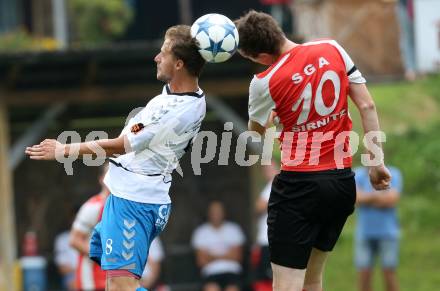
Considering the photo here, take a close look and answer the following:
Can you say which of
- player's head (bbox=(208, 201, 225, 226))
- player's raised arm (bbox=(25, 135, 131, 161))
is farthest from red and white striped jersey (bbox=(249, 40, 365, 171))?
player's head (bbox=(208, 201, 225, 226))

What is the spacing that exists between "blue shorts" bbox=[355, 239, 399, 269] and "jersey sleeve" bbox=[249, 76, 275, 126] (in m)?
6.17

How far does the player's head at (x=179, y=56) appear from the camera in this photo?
6984 millimetres

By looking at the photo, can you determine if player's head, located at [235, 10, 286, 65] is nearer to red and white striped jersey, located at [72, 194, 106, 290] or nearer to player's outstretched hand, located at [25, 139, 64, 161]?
player's outstretched hand, located at [25, 139, 64, 161]

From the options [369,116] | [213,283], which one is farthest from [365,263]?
[369,116]

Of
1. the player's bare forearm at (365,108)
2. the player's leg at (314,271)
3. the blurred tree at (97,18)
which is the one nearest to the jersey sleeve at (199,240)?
the player's leg at (314,271)

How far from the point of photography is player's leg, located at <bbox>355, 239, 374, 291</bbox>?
12.9 meters

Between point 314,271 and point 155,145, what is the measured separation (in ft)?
4.45

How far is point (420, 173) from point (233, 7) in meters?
11.6

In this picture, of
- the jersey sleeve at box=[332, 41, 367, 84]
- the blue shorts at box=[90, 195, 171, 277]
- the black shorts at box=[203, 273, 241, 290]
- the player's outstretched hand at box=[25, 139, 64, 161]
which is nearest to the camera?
the player's outstretched hand at box=[25, 139, 64, 161]

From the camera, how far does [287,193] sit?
7043 mm

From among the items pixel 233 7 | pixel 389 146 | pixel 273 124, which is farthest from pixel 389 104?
pixel 273 124

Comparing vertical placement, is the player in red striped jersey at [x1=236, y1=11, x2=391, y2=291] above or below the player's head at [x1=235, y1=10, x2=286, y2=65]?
below

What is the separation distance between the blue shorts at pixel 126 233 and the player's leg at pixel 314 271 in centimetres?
108

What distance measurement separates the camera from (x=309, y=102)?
22.7 ft
